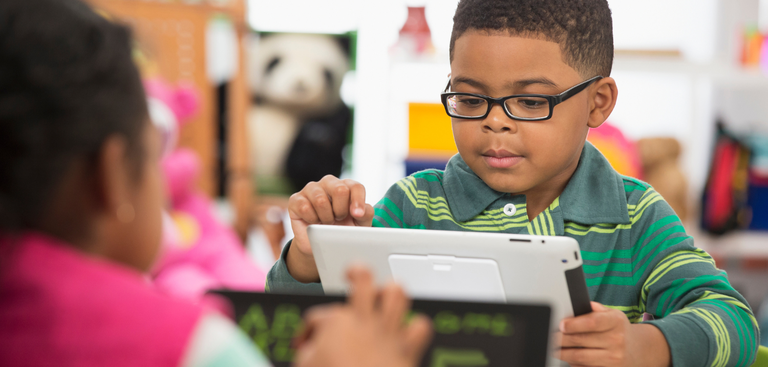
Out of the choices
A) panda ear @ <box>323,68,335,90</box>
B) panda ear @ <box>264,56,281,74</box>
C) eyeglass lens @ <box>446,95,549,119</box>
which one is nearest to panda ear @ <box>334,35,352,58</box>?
panda ear @ <box>323,68,335,90</box>

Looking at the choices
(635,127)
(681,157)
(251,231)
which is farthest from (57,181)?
(635,127)

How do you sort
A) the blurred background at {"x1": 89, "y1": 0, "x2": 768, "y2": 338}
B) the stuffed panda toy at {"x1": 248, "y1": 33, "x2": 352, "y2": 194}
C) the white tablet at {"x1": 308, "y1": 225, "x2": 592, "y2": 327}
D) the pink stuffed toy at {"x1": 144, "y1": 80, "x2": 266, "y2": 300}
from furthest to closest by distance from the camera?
the stuffed panda toy at {"x1": 248, "y1": 33, "x2": 352, "y2": 194} → the blurred background at {"x1": 89, "y1": 0, "x2": 768, "y2": 338} → the pink stuffed toy at {"x1": 144, "y1": 80, "x2": 266, "y2": 300} → the white tablet at {"x1": 308, "y1": 225, "x2": 592, "y2": 327}

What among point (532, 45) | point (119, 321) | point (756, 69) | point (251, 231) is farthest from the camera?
point (251, 231)

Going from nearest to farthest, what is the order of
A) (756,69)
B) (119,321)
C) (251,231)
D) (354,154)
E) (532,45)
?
(119,321), (532,45), (756,69), (251,231), (354,154)

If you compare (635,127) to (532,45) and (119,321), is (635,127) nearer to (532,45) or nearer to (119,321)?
(532,45)

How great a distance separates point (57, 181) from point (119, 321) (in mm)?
88

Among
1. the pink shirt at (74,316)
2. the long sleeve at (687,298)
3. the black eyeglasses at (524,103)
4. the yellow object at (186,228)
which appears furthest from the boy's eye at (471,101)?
the yellow object at (186,228)

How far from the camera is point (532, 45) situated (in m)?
0.79

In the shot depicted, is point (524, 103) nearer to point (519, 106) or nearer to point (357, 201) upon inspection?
point (519, 106)

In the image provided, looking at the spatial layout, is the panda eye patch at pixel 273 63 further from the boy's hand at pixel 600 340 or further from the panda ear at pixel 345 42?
the boy's hand at pixel 600 340

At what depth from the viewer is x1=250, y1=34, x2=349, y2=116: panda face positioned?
269cm

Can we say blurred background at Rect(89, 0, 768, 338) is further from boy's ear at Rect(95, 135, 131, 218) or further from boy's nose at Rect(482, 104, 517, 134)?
boy's ear at Rect(95, 135, 131, 218)

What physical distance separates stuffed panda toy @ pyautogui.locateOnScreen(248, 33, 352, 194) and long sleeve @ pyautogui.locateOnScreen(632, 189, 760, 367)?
1.93 m

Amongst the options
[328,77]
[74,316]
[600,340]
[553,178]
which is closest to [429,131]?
[328,77]
